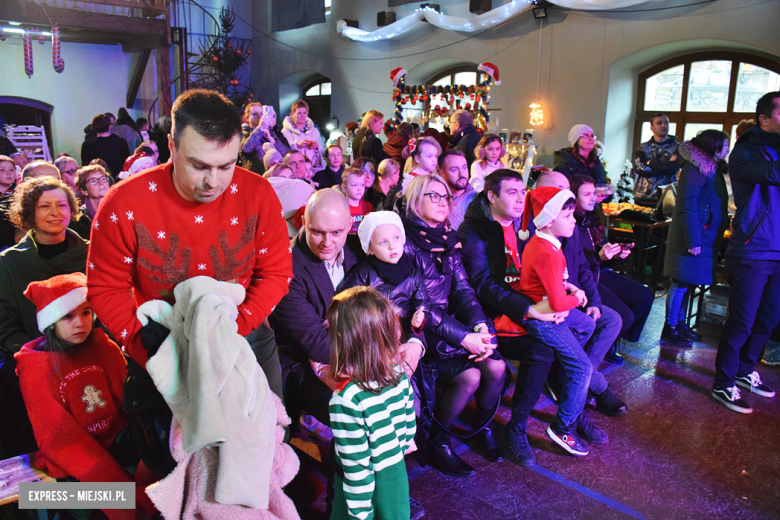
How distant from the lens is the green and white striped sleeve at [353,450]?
1863mm

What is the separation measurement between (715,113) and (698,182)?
5704 mm

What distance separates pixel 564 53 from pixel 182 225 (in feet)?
30.5

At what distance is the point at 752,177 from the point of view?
3416mm

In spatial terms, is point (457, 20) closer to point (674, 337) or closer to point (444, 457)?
point (674, 337)

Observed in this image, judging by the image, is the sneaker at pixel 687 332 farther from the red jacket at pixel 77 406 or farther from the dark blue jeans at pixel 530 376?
the red jacket at pixel 77 406

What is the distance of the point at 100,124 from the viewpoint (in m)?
7.19

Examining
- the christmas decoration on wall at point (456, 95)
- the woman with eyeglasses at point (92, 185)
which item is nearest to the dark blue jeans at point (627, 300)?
the woman with eyeglasses at point (92, 185)

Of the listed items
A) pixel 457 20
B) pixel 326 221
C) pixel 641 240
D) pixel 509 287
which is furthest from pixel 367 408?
pixel 457 20

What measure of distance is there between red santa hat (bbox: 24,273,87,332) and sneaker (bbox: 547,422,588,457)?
93.7 inches

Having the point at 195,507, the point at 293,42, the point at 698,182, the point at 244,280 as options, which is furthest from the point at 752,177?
the point at 293,42

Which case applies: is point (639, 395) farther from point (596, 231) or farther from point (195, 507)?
point (195, 507)

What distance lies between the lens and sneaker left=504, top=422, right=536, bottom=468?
2.89 meters

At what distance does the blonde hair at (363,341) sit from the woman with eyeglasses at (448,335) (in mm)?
899

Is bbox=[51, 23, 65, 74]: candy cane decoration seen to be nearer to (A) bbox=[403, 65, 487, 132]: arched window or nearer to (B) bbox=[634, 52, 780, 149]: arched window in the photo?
(A) bbox=[403, 65, 487, 132]: arched window
